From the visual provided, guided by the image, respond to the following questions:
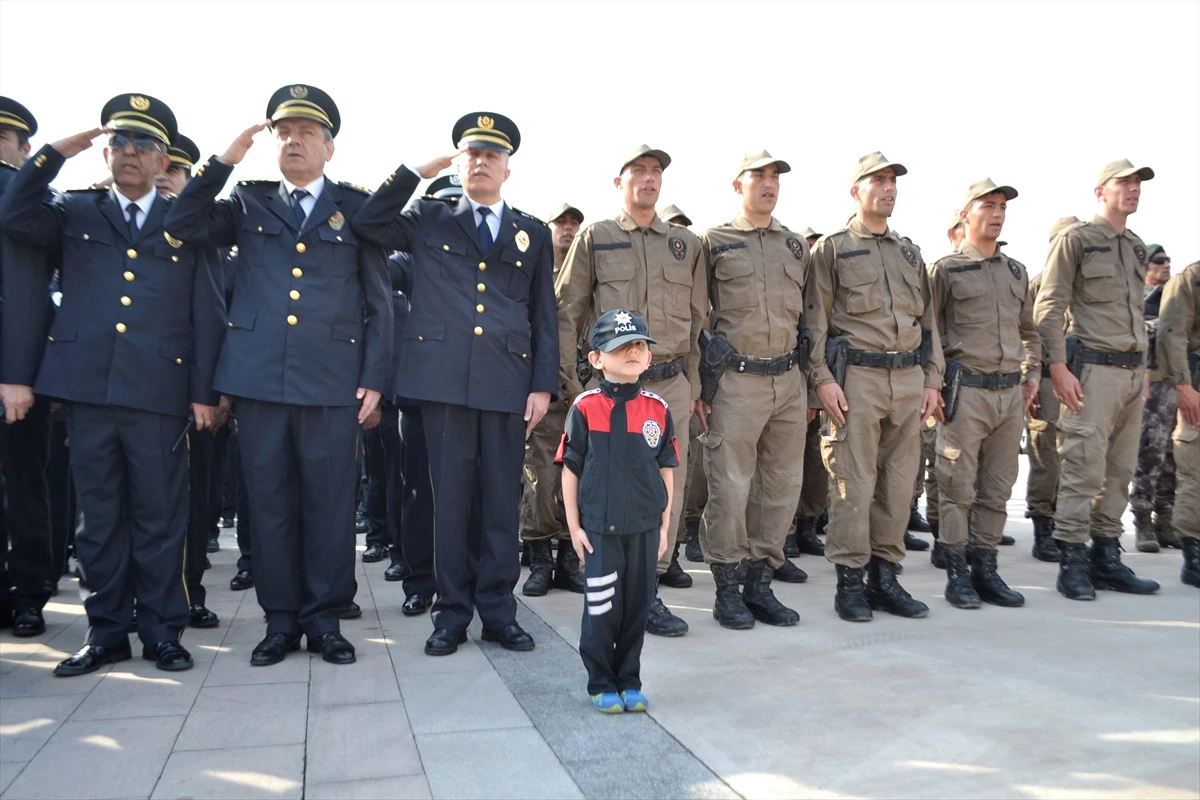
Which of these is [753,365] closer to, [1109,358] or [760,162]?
[760,162]

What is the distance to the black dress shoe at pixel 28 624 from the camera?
4.86m

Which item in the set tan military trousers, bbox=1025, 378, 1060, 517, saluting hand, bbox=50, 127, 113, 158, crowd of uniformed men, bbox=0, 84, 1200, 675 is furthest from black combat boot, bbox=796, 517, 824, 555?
saluting hand, bbox=50, 127, 113, 158

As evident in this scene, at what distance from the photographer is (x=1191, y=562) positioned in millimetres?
6371

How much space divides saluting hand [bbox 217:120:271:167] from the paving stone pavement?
85.3 inches

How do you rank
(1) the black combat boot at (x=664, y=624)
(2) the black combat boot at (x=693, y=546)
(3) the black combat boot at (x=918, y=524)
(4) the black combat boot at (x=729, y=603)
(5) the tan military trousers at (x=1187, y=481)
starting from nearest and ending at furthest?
(1) the black combat boot at (x=664, y=624) < (4) the black combat boot at (x=729, y=603) < (5) the tan military trousers at (x=1187, y=481) < (2) the black combat boot at (x=693, y=546) < (3) the black combat boot at (x=918, y=524)

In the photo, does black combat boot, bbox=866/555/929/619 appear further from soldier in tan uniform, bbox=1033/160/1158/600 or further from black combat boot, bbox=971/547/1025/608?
soldier in tan uniform, bbox=1033/160/1158/600

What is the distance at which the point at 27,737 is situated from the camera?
3.36 m

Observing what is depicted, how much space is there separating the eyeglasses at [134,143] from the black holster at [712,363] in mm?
2828

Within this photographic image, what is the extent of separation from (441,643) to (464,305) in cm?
153

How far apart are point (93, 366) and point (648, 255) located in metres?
2.71

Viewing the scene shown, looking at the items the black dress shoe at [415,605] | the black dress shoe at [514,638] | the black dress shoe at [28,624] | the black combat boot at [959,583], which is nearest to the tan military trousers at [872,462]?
the black combat boot at [959,583]

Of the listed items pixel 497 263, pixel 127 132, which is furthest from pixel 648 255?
pixel 127 132

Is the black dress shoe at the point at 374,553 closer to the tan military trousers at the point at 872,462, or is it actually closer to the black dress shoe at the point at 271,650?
the black dress shoe at the point at 271,650

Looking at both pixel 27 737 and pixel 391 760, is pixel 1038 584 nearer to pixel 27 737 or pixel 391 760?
pixel 391 760
